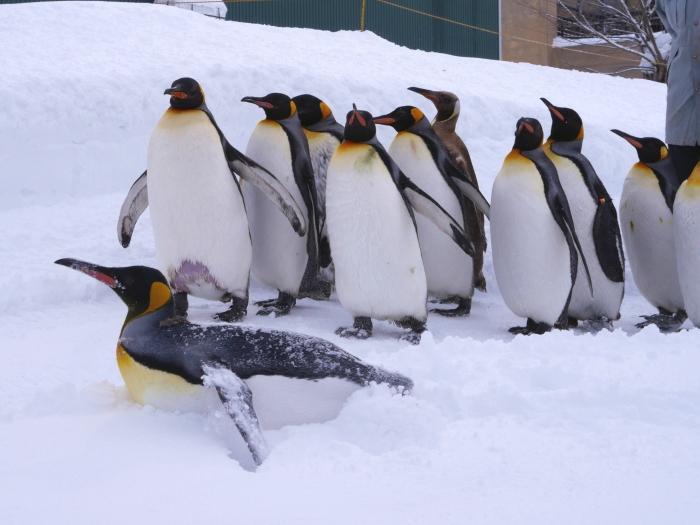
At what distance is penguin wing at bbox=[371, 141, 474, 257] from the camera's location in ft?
11.9

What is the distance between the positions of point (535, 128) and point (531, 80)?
184 inches

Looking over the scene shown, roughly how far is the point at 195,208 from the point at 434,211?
91 centimetres

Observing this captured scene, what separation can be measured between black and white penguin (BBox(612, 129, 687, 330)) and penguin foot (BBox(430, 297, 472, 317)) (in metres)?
0.77

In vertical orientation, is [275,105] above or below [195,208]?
above

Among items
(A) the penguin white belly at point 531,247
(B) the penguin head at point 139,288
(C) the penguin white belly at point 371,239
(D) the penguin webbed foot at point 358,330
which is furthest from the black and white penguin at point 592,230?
(B) the penguin head at point 139,288

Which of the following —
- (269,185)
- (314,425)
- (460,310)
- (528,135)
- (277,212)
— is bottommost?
(460,310)

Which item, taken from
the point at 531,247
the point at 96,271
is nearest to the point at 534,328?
the point at 531,247

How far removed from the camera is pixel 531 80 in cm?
846

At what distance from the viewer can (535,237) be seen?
3873 mm

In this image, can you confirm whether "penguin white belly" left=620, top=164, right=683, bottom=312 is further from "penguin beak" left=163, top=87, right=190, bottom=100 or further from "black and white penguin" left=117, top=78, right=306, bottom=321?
"penguin beak" left=163, top=87, right=190, bottom=100

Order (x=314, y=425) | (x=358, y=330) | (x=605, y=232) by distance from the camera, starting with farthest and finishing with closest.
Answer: (x=605, y=232) → (x=358, y=330) → (x=314, y=425)

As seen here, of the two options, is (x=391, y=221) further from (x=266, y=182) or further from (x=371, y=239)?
(x=266, y=182)

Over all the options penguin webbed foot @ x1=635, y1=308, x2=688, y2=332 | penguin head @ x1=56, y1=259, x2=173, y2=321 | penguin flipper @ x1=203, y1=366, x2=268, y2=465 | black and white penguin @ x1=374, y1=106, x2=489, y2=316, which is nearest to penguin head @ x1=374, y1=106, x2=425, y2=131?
black and white penguin @ x1=374, y1=106, x2=489, y2=316

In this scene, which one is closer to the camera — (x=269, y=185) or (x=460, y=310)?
(x=269, y=185)
